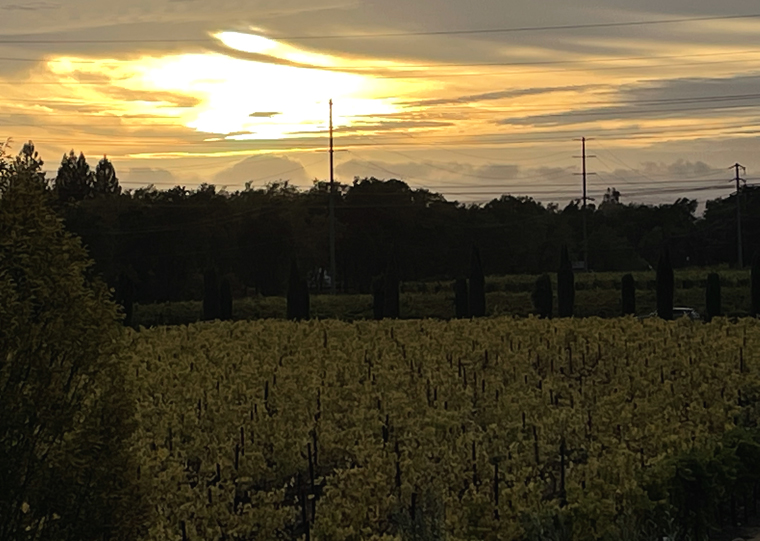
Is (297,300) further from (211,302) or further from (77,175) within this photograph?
(77,175)

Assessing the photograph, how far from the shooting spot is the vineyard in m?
8.05

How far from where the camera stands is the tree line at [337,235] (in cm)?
5184

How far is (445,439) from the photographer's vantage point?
34.6 ft

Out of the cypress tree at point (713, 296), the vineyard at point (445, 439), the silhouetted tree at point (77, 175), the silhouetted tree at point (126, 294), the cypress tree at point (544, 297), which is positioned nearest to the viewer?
the vineyard at point (445, 439)

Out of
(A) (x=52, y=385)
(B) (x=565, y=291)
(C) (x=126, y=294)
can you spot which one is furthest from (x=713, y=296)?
(A) (x=52, y=385)

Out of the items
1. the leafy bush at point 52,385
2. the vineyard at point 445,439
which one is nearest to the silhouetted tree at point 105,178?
the vineyard at point 445,439

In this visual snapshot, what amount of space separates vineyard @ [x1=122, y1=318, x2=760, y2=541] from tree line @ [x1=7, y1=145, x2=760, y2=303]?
31847 millimetres

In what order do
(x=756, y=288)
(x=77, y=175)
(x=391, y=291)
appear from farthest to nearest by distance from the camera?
(x=77, y=175), (x=391, y=291), (x=756, y=288)

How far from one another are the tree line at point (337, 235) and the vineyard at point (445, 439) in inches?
1254

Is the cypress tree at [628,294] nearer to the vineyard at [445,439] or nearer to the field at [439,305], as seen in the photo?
the field at [439,305]

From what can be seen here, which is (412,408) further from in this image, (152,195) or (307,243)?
(152,195)

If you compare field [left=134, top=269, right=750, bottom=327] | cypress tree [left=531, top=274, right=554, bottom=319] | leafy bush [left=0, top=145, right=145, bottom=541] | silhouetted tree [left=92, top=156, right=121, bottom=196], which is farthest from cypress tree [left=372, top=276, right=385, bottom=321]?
silhouetted tree [left=92, top=156, right=121, bottom=196]

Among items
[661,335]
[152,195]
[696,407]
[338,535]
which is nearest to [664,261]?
[661,335]

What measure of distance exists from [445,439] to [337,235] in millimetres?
48272
